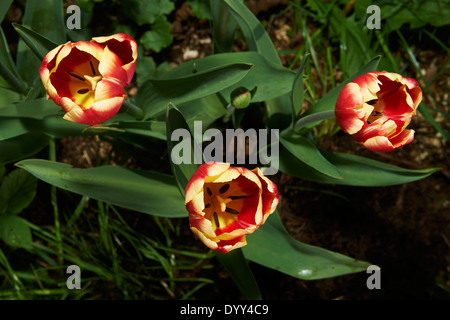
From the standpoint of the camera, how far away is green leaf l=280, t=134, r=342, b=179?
100cm

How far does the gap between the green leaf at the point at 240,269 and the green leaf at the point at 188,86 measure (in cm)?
41

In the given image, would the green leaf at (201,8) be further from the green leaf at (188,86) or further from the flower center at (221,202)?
the flower center at (221,202)

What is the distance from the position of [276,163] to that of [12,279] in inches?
41.2

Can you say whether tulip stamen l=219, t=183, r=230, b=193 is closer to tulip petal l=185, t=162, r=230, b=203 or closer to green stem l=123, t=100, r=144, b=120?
tulip petal l=185, t=162, r=230, b=203

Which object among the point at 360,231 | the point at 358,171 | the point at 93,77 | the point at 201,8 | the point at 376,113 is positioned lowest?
the point at 360,231

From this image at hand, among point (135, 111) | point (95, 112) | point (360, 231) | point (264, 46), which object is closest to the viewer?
point (95, 112)

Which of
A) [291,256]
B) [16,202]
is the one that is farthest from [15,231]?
[291,256]

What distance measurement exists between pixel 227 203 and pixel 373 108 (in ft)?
1.33

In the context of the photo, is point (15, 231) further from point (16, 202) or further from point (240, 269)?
point (240, 269)

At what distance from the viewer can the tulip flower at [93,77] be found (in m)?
0.77

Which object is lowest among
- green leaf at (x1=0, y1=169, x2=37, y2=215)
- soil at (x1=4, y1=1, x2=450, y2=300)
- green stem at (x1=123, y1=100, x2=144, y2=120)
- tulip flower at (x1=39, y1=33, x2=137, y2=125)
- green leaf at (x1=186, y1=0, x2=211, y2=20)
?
soil at (x1=4, y1=1, x2=450, y2=300)

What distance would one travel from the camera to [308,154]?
1.06 m

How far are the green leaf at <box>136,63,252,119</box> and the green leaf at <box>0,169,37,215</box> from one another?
61 centimetres

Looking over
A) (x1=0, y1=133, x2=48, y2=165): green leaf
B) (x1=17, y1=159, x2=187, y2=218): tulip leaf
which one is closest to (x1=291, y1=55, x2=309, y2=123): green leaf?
(x1=17, y1=159, x2=187, y2=218): tulip leaf
